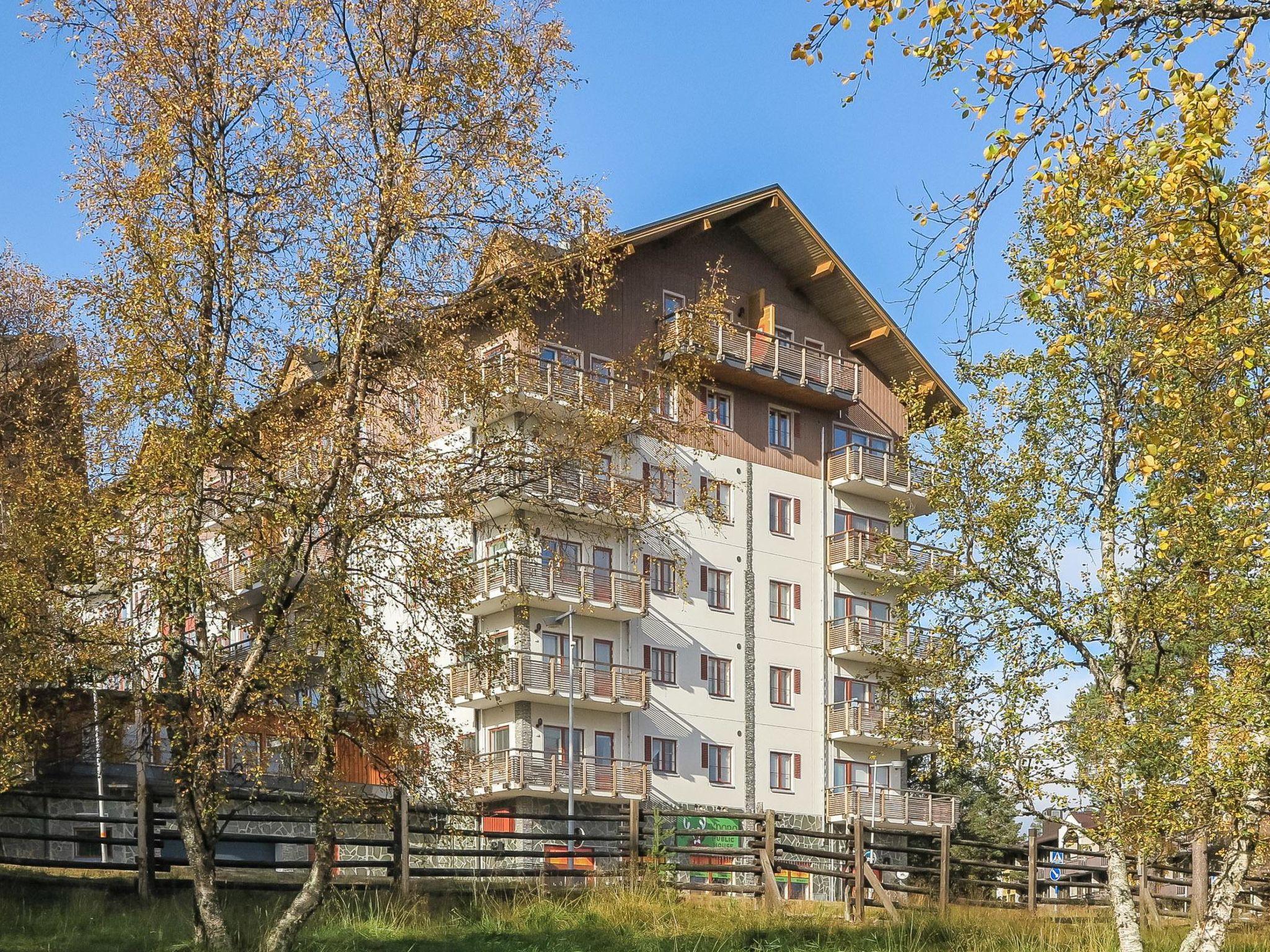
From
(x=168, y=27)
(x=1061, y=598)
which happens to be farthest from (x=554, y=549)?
(x=1061, y=598)

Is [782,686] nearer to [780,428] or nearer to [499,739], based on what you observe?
[780,428]

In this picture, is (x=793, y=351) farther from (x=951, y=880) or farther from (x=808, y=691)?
(x=951, y=880)

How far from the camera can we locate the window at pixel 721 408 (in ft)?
164

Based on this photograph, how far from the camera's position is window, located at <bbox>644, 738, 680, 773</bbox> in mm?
47031

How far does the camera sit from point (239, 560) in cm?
1855

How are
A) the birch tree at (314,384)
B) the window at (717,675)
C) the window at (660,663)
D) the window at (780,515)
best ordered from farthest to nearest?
the window at (780,515), the window at (717,675), the window at (660,663), the birch tree at (314,384)

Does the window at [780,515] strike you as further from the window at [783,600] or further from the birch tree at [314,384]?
A: the birch tree at [314,384]

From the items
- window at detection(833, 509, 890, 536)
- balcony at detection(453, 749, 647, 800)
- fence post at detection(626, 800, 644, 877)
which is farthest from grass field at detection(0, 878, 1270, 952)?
window at detection(833, 509, 890, 536)

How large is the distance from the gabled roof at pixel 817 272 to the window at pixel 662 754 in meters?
14.6

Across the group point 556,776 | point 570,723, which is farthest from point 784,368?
point 556,776

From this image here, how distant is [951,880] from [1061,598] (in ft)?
22.0

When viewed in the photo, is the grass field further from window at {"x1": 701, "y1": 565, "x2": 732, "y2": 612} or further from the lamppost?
window at {"x1": 701, "y1": 565, "x2": 732, "y2": 612}

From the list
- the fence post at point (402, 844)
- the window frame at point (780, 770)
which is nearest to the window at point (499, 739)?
the window frame at point (780, 770)

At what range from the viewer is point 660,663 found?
4816 cm
